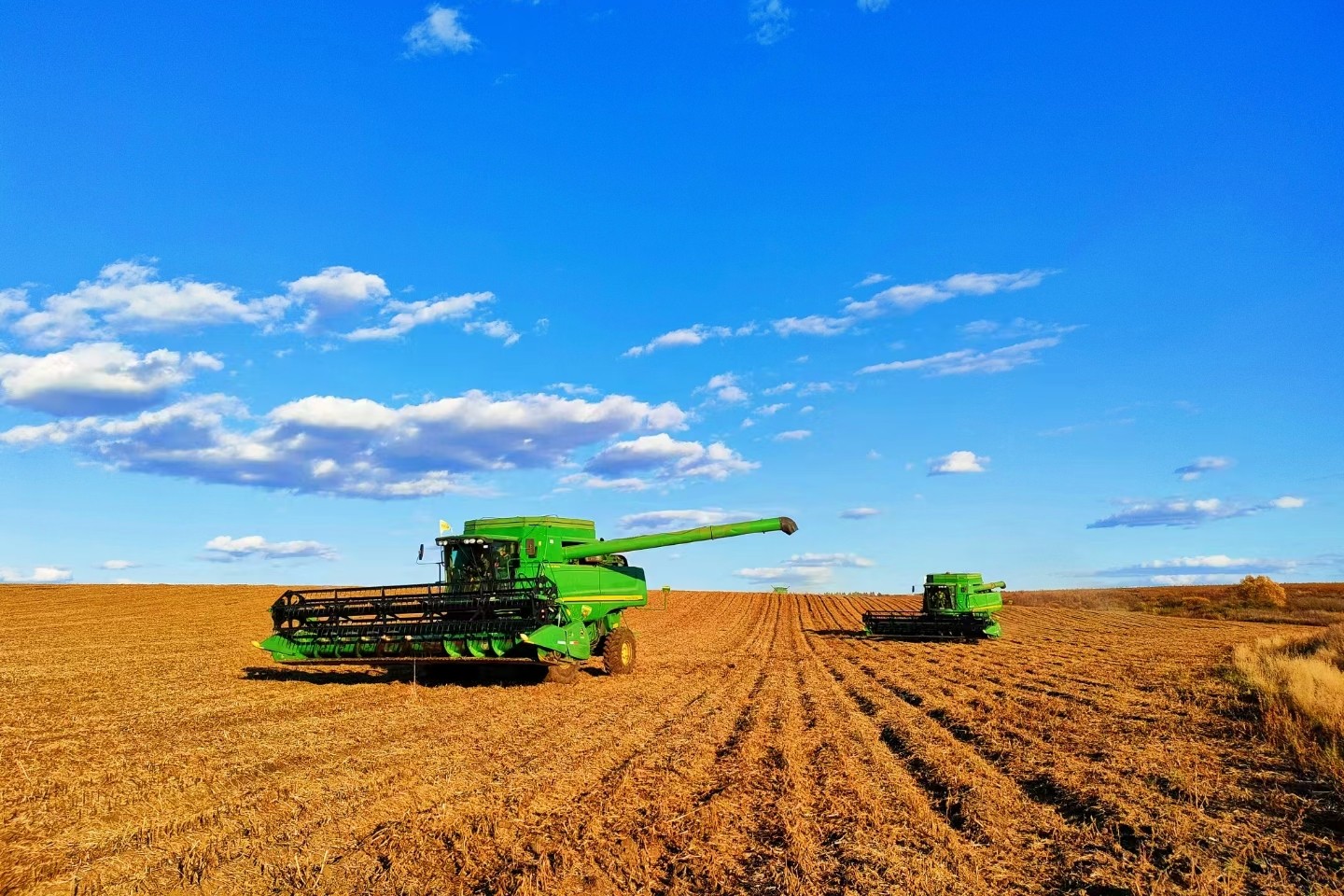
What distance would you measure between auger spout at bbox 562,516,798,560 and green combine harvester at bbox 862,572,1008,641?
11764 millimetres

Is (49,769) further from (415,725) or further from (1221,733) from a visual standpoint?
(1221,733)

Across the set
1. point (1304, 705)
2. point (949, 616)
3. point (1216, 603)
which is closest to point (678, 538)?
point (1304, 705)

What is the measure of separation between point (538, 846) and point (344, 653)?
11.7 metres

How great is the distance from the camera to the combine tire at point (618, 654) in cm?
1755

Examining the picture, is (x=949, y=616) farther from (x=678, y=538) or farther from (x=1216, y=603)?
(x=1216, y=603)

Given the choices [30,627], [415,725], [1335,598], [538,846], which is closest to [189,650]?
[30,627]

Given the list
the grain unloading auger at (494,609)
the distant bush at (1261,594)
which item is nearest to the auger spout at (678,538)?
the grain unloading auger at (494,609)

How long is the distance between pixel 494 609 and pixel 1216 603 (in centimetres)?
5576

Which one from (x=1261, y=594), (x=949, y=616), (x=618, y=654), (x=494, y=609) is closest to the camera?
(x=494, y=609)

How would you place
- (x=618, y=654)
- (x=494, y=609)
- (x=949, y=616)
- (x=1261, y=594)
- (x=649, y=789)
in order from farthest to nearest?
1. (x=1261, y=594)
2. (x=949, y=616)
3. (x=618, y=654)
4. (x=494, y=609)
5. (x=649, y=789)

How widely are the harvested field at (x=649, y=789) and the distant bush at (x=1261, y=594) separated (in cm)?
4635

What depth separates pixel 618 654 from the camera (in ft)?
57.7

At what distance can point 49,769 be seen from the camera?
834 centimetres

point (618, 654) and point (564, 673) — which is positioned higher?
point (618, 654)
